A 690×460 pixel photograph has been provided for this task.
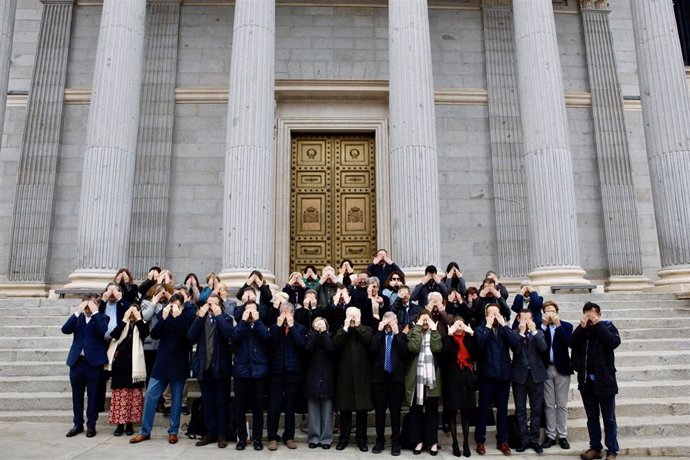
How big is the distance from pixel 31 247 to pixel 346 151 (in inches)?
411

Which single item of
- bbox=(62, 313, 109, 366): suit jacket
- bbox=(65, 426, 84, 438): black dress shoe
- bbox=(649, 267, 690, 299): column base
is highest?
bbox=(649, 267, 690, 299): column base

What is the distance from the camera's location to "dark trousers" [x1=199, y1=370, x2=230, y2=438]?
7996 mm

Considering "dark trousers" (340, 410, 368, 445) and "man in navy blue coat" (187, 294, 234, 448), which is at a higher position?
"man in navy blue coat" (187, 294, 234, 448)

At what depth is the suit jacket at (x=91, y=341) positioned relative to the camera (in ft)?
27.6

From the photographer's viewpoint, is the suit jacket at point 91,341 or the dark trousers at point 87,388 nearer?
the dark trousers at point 87,388

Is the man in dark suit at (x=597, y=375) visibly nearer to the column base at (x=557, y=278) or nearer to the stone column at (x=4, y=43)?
the column base at (x=557, y=278)

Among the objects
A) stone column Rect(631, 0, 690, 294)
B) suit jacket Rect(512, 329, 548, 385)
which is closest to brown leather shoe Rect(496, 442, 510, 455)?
suit jacket Rect(512, 329, 548, 385)

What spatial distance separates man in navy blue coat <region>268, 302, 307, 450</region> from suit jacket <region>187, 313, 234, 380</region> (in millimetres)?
648

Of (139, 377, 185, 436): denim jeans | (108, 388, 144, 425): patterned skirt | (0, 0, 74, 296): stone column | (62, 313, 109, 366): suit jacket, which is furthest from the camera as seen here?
(0, 0, 74, 296): stone column

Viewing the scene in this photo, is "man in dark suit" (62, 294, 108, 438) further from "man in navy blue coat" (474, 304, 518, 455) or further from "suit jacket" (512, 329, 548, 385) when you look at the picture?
"suit jacket" (512, 329, 548, 385)

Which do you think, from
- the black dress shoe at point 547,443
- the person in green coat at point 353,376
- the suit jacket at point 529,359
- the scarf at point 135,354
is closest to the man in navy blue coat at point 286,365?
the person in green coat at point 353,376

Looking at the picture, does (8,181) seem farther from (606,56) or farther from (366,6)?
(606,56)

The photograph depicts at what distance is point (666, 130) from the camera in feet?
46.2

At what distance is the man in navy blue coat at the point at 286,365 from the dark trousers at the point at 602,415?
4020mm
